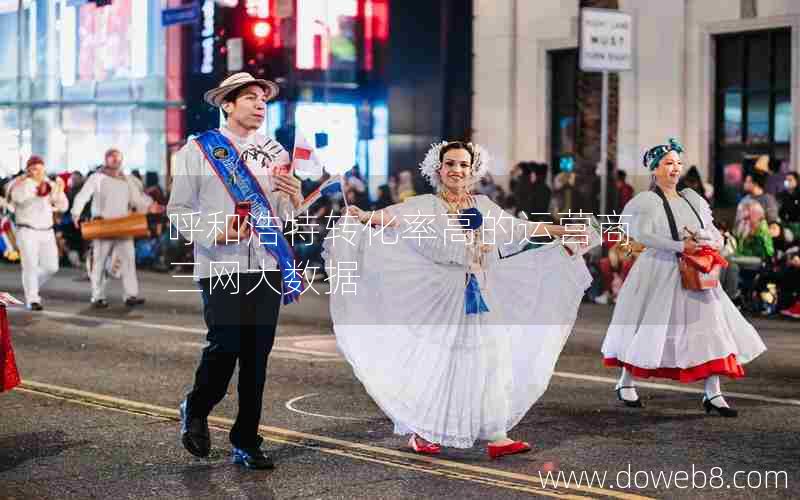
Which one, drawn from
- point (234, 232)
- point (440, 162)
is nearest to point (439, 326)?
point (440, 162)

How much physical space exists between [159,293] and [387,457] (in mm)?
13258

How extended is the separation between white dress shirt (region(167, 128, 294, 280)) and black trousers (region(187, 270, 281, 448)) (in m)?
0.09

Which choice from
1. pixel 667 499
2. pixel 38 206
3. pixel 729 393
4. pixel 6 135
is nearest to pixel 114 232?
pixel 38 206

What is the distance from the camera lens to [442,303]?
28.5 ft

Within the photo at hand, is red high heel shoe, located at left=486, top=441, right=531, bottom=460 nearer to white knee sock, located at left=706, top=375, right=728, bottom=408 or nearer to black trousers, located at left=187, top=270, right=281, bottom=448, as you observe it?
black trousers, located at left=187, top=270, right=281, bottom=448

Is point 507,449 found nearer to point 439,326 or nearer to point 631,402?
point 439,326

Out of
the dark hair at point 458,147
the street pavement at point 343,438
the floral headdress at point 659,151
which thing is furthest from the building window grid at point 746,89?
the dark hair at point 458,147

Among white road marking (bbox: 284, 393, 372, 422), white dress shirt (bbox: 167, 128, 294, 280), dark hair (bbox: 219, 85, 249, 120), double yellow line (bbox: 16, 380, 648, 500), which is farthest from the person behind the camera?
white road marking (bbox: 284, 393, 372, 422)

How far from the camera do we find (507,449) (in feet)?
28.3

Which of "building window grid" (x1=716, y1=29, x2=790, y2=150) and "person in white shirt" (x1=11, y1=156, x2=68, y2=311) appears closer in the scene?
"person in white shirt" (x1=11, y1=156, x2=68, y2=311)

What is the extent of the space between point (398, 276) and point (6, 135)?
47800 mm

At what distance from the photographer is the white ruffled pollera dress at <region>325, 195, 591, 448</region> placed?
27.9 feet

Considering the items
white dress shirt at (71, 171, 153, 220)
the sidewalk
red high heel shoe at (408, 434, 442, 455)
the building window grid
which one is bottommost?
the sidewalk

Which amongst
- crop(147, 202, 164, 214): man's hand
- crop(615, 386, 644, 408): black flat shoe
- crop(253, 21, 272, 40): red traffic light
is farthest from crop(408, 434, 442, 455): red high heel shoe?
crop(253, 21, 272, 40): red traffic light
